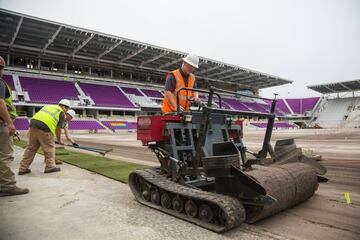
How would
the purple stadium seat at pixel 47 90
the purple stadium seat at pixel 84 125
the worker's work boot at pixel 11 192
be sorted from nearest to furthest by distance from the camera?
the worker's work boot at pixel 11 192, the purple stadium seat at pixel 84 125, the purple stadium seat at pixel 47 90

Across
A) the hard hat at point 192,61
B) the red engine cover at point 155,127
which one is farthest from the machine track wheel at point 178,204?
the hard hat at point 192,61

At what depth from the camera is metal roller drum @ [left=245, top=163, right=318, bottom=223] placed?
117 inches

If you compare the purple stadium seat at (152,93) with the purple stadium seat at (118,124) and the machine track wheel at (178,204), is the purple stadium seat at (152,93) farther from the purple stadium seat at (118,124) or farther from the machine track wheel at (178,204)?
the machine track wheel at (178,204)

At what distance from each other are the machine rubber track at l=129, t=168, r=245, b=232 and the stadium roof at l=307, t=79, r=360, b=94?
216ft

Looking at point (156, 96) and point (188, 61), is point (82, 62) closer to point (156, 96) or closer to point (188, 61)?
point (156, 96)

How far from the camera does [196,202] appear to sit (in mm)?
3049

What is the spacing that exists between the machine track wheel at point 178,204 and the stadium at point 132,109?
153 millimetres

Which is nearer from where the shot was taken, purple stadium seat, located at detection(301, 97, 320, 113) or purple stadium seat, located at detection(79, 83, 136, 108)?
purple stadium seat, located at detection(79, 83, 136, 108)

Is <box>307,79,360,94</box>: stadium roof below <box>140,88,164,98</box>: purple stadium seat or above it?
above

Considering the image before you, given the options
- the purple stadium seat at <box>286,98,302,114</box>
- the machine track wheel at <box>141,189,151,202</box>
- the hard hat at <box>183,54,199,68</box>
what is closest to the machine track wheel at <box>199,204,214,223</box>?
the machine track wheel at <box>141,189,151,202</box>

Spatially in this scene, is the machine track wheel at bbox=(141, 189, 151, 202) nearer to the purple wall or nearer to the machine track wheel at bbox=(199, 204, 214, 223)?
the machine track wheel at bbox=(199, 204, 214, 223)

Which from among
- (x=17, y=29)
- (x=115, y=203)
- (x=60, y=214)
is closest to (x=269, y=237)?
(x=115, y=203)

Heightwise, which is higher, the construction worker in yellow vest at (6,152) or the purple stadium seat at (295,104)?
the purple stadium seat at (295,104)

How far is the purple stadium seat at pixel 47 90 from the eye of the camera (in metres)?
35.2
